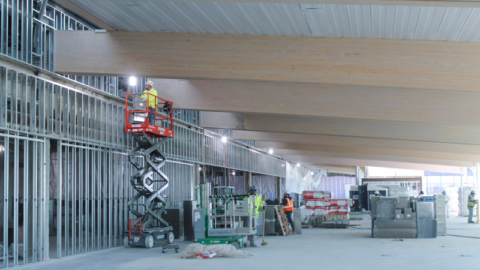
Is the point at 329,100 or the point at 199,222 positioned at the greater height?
the point at 329,100

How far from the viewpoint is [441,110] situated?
1670 cm

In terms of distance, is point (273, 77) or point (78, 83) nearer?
point (273, 77)

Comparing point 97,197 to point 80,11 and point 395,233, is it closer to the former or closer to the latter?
point 80,11

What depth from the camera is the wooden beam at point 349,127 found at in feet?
70.8

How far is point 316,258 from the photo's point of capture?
13500 mm

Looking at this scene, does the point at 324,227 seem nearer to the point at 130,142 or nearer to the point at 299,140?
the point at 299,140

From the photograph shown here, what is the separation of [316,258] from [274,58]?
557cm

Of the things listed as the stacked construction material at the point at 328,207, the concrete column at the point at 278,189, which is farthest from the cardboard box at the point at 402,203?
the concrete column at the point at 278,189

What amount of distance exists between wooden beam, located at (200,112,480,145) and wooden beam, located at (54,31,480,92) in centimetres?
869

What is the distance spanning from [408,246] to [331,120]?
297 inches

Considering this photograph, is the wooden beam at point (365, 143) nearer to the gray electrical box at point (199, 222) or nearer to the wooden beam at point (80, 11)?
the gray electrical box at point (199, 222)

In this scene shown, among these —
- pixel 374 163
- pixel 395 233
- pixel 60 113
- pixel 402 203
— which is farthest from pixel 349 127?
pixel 374 163

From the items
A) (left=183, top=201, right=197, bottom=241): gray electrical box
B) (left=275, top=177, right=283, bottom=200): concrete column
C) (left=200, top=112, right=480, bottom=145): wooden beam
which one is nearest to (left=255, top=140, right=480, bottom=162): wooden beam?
(left=200, top=112, right=480, bottom=145): wooden beam

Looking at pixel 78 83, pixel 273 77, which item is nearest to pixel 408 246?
pixel 273 77
